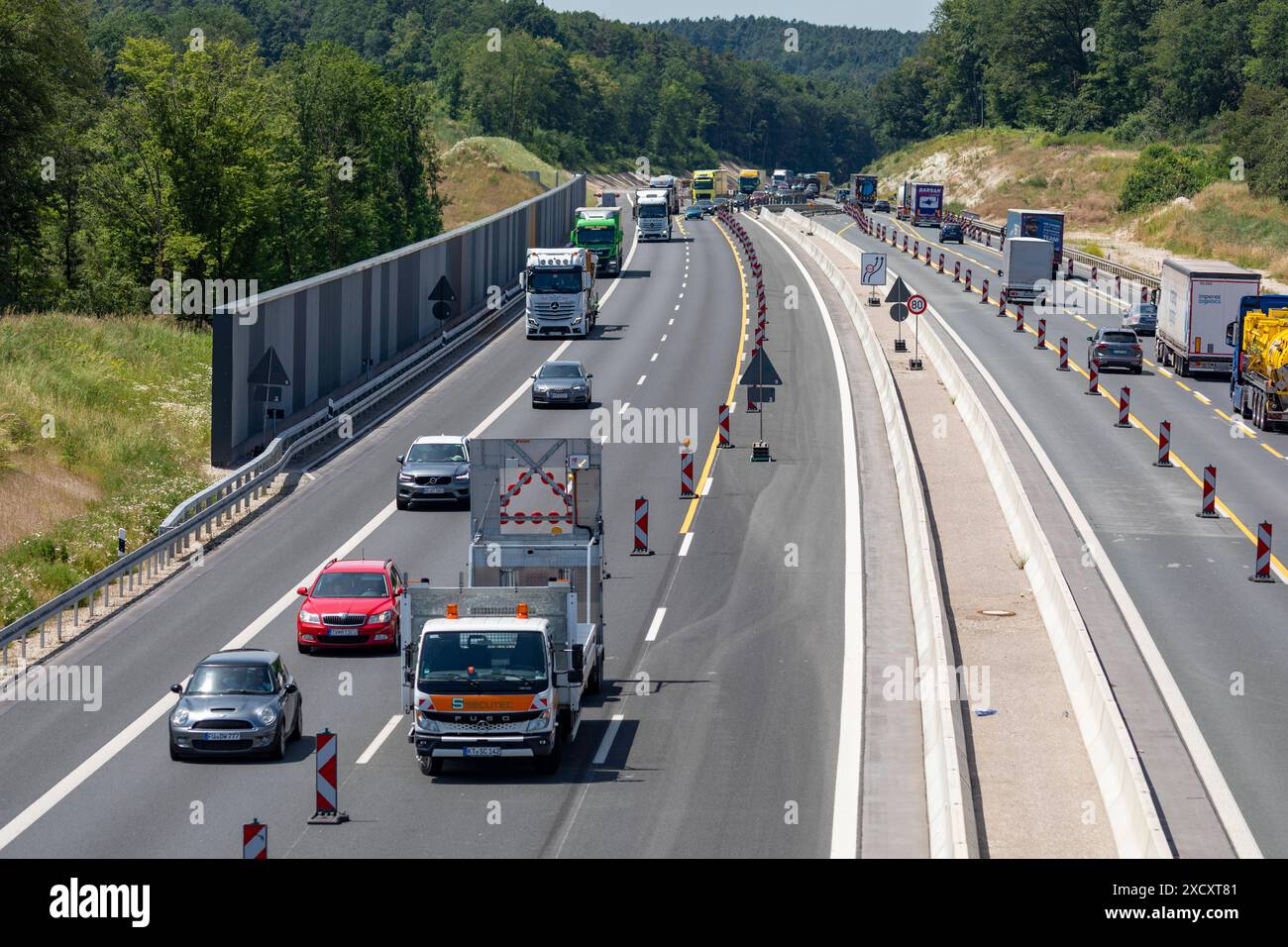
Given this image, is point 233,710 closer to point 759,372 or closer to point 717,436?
point 759,372

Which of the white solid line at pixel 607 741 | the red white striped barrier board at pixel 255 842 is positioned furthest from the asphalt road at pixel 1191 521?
the red white striped barrier board at pixel 255 842

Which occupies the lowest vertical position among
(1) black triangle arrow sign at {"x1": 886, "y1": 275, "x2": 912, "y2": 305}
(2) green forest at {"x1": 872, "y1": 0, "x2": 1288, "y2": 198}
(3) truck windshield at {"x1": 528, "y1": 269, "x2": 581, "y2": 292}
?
(3) truck windshield at {"x1": 528, "y1": 269, "x2": 581, "y2": 292}

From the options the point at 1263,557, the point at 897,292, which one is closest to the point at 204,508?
the point at 1263,557

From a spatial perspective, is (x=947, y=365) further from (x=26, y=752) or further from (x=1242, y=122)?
(x=1242, y=122)

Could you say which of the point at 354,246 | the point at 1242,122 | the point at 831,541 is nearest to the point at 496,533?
the point at 831,541

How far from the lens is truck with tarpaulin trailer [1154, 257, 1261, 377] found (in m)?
54.4

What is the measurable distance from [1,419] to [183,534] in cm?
928

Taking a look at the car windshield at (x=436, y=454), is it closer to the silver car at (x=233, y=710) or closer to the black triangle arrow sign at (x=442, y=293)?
the silver car at (x=233, y=710)

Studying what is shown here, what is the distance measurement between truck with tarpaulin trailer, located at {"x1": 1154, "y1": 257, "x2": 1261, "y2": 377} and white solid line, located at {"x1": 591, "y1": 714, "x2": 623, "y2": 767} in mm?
36767

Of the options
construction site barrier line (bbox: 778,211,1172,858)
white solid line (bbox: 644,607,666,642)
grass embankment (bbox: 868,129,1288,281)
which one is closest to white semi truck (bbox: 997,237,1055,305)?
grass embankment (bbox: 868,129,1288,281)

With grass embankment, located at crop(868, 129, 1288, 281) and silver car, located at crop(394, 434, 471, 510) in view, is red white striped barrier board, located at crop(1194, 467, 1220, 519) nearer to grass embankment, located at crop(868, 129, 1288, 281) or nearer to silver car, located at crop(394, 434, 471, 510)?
silver car, located at crop(394, 434, 471, 510)

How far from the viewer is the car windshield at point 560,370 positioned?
50.4 meters

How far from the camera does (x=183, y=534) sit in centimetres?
3397

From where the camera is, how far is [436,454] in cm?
3834
